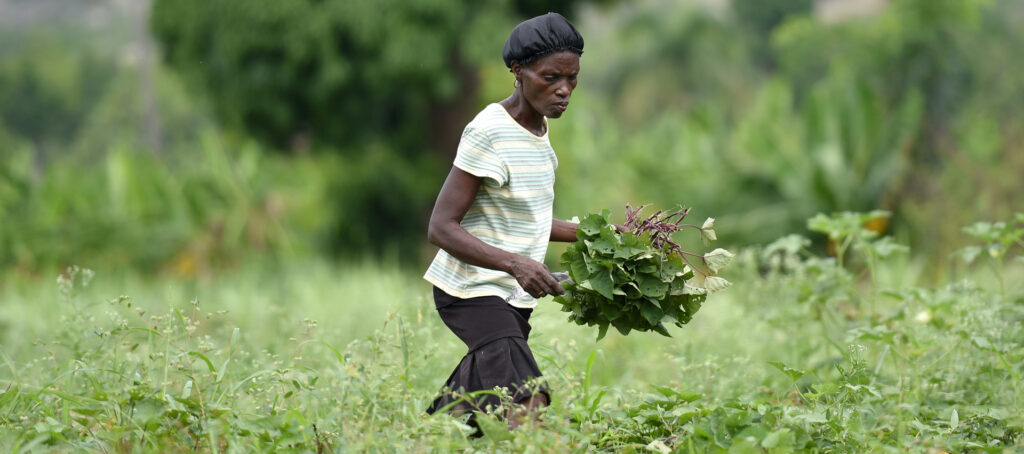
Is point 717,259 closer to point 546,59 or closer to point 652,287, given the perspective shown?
point 652,287

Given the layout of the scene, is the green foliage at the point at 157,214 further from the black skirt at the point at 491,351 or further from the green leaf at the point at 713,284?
the green leaf at the point at 713,284

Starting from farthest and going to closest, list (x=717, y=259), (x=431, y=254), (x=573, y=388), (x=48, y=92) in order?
(x=48, y=92)
(x=431, y=254)
(x=573, y=388)
(x=717, y=259)

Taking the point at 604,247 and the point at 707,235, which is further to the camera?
the point at 707,235

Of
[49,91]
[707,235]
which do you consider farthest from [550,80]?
[49,91]

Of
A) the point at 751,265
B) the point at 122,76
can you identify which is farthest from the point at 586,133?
the point at 122,76

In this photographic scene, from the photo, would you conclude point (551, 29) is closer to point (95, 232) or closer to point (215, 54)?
point (215, 54)

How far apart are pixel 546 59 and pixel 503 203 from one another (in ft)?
1.53

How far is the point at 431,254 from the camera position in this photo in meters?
11.9

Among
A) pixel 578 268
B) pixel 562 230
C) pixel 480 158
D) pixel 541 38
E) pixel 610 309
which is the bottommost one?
pixel 610 309

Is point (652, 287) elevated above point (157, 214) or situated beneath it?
elevated above

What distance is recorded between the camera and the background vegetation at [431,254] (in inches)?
133

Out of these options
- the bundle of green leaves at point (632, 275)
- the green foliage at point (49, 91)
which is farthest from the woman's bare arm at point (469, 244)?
the green foliage at point (49, 91)

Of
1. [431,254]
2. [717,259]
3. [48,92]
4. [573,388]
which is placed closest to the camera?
[717,259]

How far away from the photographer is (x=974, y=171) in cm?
1160
